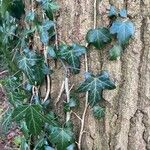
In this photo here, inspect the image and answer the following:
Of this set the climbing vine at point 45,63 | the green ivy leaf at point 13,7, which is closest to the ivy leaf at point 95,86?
the climbing vine at point 45,63

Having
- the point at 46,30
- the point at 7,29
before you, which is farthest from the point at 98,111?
the point at 7,29

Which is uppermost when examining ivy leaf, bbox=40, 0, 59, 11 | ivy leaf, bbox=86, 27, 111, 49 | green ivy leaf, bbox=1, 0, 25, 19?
ivy leaf, bbox=40, 0, 59, 11

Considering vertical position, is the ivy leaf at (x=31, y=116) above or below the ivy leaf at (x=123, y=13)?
below

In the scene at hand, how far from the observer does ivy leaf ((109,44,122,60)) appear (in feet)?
3.59

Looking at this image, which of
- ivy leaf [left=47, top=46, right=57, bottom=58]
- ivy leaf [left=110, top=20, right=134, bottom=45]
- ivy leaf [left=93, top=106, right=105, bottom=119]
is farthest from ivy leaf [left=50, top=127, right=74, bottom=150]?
ivy leaf [left=110, top=20, right=134, bottom=45]

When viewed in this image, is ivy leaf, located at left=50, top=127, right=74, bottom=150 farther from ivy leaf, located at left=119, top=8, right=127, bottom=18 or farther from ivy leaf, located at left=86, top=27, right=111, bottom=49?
ivy leaf, located at left=119, top=8, right=127, bottom=18

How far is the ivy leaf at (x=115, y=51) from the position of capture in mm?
1096

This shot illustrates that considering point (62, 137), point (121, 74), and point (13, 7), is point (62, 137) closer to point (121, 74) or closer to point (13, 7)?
point (121, 74)

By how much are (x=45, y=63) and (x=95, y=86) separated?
0.66 ft

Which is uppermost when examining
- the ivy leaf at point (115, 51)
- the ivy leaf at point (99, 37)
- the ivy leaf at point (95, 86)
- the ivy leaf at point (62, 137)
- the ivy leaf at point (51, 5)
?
the ivy leaf at point (51, 5)

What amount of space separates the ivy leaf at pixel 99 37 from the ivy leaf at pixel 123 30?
2 cm

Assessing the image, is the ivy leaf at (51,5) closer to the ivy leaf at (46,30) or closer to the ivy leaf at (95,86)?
the ivy leaf at (46,30)

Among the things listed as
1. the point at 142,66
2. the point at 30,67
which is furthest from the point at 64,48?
the point at 142,66

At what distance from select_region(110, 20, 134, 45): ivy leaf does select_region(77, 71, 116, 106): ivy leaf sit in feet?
0.43
